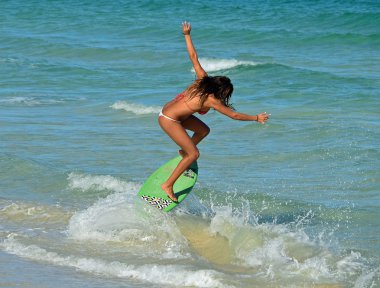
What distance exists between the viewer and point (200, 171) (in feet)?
40.6

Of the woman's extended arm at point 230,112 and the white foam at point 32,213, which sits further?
the white foam at point 32,213

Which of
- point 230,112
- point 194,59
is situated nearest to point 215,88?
point 230,112

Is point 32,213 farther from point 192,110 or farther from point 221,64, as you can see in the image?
point 221,64

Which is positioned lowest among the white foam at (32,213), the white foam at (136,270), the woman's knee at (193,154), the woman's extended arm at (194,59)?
the white foam at (32,213)

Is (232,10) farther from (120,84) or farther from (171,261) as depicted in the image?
(171,261)

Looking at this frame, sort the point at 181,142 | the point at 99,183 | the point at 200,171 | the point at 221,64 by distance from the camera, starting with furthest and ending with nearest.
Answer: the point at 221,64 → the point at 200,171 → the point at 99,183 → the point at 181,142

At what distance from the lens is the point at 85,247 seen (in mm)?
8898

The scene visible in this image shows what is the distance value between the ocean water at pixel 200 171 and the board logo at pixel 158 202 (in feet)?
0.47

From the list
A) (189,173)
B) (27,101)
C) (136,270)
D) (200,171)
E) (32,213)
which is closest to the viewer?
(136,270)

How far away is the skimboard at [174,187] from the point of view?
30.2ft

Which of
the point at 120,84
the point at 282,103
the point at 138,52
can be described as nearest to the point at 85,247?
the point at 282,103

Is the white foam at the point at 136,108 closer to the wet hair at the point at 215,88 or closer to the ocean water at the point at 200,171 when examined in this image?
the ocean water at the point at 200,171

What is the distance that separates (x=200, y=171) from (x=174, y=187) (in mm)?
3117

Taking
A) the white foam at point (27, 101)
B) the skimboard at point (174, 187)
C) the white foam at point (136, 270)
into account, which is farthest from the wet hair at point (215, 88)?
the white foam at point (27, 101)
